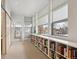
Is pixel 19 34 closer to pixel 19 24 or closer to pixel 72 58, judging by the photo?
pixel 19 24

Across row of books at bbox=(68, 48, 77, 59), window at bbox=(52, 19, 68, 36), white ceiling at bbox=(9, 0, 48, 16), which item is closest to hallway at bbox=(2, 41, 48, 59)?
window at bbox=(52, 19, 68, 36)

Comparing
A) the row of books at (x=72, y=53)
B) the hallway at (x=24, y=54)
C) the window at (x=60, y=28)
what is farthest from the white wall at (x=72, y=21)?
the hallway at (x=24, y=54)

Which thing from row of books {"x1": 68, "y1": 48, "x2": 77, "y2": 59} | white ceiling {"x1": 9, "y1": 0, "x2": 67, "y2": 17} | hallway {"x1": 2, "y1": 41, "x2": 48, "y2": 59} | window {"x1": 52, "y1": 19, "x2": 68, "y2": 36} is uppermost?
white ceiling {"x1": 9, "y1": 0, "x2": 67, "y2": 17}

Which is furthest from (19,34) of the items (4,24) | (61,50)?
(61,50)

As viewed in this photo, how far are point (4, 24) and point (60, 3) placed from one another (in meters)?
3.29

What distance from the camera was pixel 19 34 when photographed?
54.5 ft

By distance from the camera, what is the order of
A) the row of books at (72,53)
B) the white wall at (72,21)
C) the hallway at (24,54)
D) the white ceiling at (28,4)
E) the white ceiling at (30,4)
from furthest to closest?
the white ceiling at (28,4)
the white ceiling at (30,4)
the hallway at (24,54)
the white wall at (72,21)
the row of books at (72,53)

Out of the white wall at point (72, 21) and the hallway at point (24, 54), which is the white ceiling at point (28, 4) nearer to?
the hallway at point (24, 54)

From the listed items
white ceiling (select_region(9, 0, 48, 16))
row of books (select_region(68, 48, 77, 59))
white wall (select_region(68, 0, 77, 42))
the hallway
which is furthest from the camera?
white ceiling (select_region(9, 0, 48, 16))

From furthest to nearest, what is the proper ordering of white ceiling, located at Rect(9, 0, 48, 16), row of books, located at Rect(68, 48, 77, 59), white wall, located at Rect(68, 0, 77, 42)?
white ceiling, located at Rect(9, 0, 48, 16)
white wall, located at Rect(68, 0, 77, 42)
row of books, located at Rect(68, 48, 77, 59)

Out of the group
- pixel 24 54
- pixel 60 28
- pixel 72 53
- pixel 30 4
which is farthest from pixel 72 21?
pixel 30 4

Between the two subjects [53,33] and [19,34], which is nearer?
[53,33]

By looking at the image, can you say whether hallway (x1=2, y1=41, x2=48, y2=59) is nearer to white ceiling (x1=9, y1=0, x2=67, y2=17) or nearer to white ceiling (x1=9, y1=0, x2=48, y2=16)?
white ceiling (x1=9, y1=0, x2=67, y2=17)

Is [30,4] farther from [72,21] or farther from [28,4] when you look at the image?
[72,21]
